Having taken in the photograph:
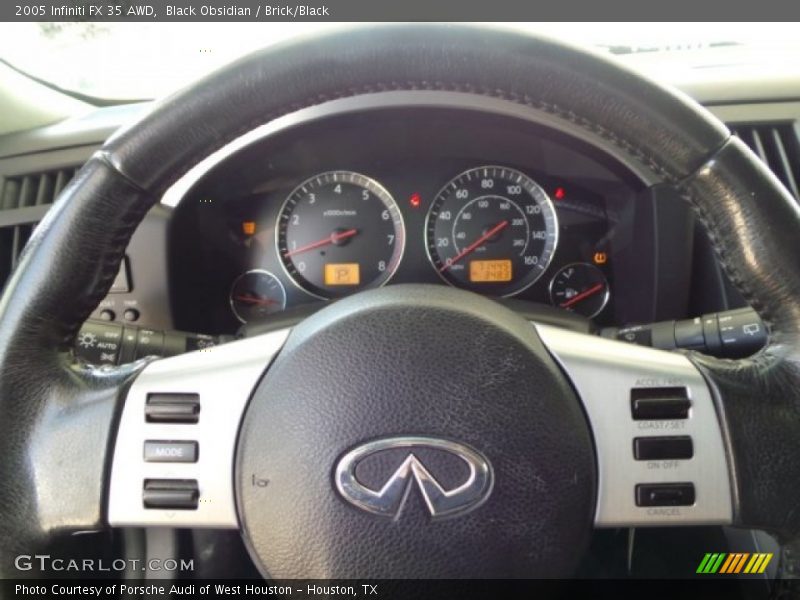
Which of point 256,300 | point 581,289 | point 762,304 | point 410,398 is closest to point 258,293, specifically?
point 256,300

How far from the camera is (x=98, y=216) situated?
840 mm

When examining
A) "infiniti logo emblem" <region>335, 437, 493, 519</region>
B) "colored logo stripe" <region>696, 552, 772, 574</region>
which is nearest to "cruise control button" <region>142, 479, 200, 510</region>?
"infiniti logo emblem" <region>335, 437, 493, 519</region>

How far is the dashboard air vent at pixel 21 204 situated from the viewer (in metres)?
1.71

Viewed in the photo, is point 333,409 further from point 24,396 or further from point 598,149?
point 598,149

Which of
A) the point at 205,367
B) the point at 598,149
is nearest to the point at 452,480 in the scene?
the point at 205,367

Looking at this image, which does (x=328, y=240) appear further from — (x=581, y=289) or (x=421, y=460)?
(x=421, y=460)

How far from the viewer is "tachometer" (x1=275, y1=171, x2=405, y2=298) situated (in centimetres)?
182

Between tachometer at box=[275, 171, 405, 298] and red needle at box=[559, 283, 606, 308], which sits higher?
tachometer at box=[275, 171, 405, 298]

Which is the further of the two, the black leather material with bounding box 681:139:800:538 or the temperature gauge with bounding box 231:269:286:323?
the temperature gauge with bounding box 231:269:286:323

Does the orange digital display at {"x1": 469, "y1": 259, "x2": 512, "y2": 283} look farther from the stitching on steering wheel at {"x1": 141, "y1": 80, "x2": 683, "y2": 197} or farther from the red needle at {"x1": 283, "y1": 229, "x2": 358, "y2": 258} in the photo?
the stitching on steering wheel at {"x1": 141, "y1": 80, "x2": 683, "y2": 197}

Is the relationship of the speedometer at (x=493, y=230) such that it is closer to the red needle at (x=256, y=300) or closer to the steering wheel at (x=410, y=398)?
the red needle at (x=256, y=300)

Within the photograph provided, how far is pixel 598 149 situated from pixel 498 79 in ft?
2.74

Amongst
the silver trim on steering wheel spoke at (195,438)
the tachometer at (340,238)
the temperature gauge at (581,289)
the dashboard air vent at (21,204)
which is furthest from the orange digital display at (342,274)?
the silver trim on steering wheel spoke at (195,438)

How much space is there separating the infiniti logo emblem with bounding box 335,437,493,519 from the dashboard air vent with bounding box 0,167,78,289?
3.76 ft
